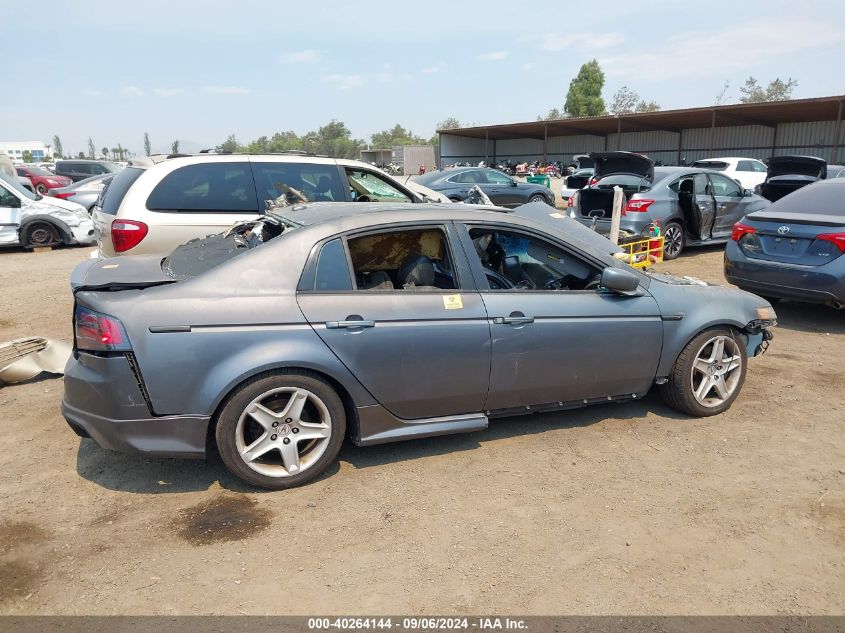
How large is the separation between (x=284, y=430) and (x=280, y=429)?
0.07 ft

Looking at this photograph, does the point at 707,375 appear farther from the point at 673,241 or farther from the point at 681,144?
the point at 681,144

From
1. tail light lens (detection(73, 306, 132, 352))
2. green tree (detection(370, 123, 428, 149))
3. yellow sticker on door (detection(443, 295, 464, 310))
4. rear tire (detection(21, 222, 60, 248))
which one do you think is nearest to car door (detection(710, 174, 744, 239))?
yellow sticker on door (detection(443, 295, 464, 310))

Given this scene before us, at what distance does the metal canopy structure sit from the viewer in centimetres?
2745

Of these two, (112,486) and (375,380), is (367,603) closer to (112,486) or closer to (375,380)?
(375,380)

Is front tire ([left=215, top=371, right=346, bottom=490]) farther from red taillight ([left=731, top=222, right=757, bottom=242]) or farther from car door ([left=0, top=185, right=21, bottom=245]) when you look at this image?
car door ([left=0, top=185, right=21, bottom=245])

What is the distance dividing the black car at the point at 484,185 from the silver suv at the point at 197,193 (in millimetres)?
8591

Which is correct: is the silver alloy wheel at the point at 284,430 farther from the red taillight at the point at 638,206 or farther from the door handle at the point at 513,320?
→ the red taillight at the point at 638,206

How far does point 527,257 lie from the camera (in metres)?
4.60

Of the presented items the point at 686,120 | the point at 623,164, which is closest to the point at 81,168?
the point at 623,164

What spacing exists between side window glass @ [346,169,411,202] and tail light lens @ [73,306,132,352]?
4.29 meters

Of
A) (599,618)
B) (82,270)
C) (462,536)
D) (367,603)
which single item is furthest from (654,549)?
(82,270)

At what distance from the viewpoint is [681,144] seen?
3734 centimetres

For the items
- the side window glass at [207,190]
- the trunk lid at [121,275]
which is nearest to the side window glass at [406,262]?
the trunk lid at [121,275]

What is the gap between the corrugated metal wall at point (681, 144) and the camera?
31.7 metres
